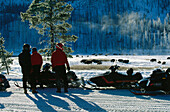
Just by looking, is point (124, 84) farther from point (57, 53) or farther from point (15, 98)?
point (15, 98)

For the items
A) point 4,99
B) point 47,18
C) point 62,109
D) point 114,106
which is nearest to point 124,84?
point 114,106

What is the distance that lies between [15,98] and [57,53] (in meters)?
2.33

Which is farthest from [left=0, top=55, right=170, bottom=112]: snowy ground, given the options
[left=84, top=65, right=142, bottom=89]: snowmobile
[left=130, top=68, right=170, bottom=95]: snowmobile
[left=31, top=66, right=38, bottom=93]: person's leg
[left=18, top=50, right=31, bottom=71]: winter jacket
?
[left=84, top=65, right=142, bottom=89]: snowmobile

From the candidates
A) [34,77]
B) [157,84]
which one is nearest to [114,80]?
[157,84]

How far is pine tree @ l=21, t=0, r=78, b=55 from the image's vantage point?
19.1m

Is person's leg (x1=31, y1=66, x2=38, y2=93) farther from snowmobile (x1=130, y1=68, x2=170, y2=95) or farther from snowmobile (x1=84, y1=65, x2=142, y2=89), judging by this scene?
snowmobile (x1=130, y1=68, x2=170, y2=95)

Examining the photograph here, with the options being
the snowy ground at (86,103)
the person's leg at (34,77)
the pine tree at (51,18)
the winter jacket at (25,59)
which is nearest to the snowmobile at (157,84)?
the snowy ground at (86,103)

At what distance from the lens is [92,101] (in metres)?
7.04

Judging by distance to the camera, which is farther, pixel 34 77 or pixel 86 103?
pixel 34 77

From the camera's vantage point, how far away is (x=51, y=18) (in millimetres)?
19344

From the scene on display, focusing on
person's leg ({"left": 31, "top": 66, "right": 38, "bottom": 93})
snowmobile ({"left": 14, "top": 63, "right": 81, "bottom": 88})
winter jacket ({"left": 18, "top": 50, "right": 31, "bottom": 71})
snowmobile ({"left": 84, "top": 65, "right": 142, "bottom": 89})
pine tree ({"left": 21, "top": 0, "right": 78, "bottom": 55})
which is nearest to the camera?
winter jacket ({"left": 18, "top": 50, "right": 31, "bottom": 71})

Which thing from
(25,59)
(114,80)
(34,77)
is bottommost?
(114,80)

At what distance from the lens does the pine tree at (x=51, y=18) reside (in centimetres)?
1913

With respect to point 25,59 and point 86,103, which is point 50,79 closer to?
point 25,59
